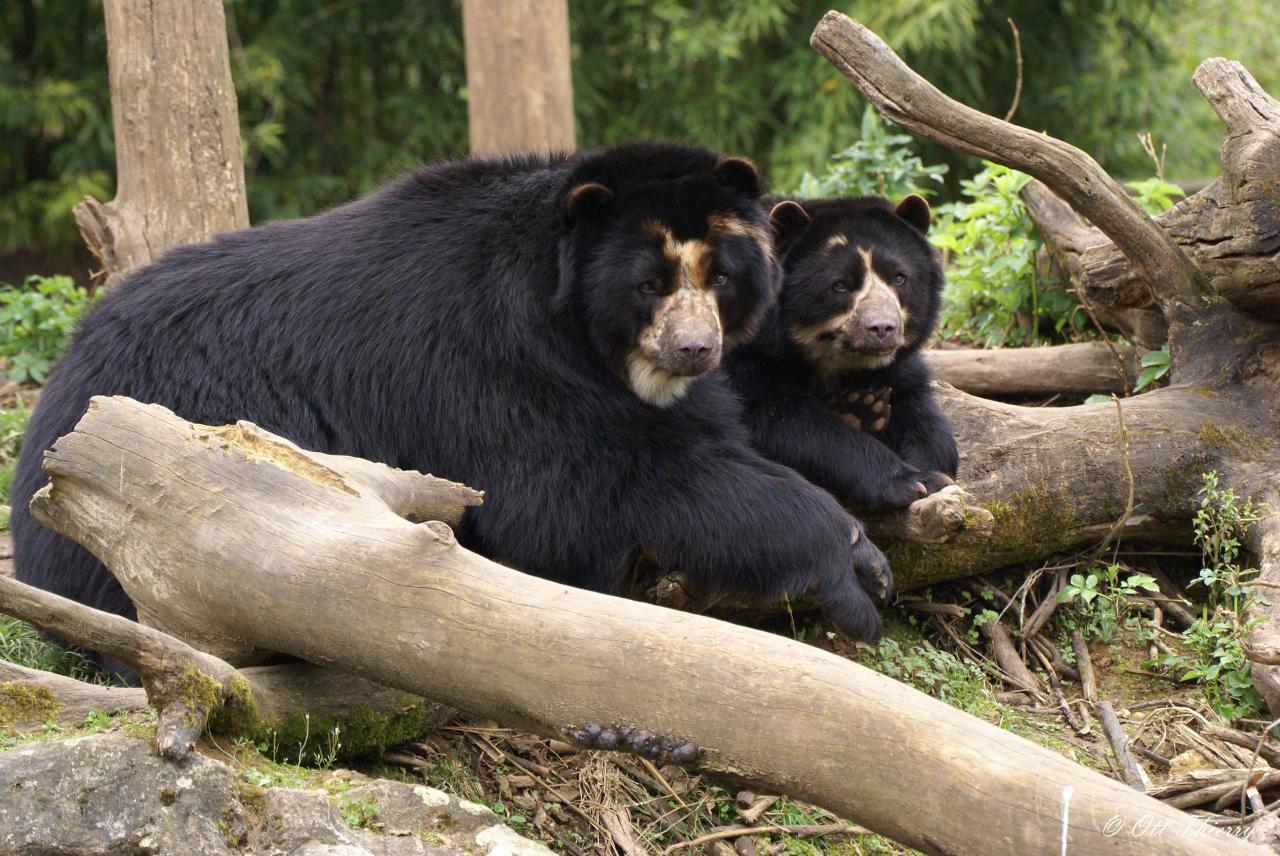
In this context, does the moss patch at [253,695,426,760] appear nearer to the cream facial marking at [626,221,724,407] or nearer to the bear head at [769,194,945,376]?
the cream facial marking at [626,221,724,407]

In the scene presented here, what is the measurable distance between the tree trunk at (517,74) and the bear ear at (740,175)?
3.89m

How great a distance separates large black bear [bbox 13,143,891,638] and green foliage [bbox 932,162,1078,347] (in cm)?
224

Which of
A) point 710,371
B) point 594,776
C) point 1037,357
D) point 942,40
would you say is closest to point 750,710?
point 594,776

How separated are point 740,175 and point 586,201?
47 centimetres

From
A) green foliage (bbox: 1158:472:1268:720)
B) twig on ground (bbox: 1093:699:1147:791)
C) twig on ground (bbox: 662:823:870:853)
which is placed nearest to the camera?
twig on ground (bbox: 662:823:870:853)

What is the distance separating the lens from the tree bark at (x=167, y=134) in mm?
5379

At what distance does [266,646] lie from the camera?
298 cm

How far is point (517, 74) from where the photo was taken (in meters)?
7.64

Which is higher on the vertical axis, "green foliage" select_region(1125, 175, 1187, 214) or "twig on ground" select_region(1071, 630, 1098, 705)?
"green foliage" select_region(1125, 175, 1187, 214)

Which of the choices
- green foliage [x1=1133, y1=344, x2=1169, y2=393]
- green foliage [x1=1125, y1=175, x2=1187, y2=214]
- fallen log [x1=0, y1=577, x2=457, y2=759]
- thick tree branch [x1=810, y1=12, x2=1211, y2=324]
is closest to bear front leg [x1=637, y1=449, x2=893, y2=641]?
fallen log [x1=0, y1=577, x2=457, y2=759]

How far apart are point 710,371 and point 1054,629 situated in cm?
154

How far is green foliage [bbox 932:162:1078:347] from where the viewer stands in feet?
18.7

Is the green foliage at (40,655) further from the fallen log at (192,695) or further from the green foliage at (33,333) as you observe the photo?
the green foliage at (33,333)

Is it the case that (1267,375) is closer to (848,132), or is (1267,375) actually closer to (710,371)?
(710,371)
